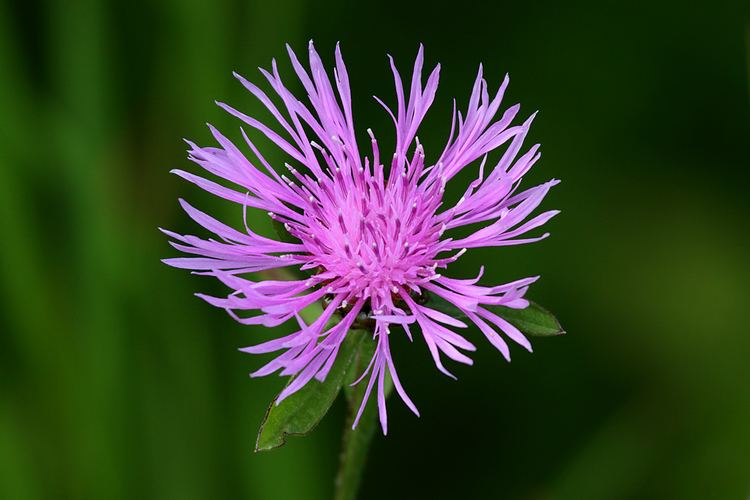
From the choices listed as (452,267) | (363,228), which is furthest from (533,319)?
(452,267)

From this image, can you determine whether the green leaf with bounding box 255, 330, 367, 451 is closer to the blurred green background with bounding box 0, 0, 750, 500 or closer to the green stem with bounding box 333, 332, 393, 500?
the green stem with bounding box 333, 332, 393, 500

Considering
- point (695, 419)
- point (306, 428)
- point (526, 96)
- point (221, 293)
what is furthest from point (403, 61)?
point (306, 428)

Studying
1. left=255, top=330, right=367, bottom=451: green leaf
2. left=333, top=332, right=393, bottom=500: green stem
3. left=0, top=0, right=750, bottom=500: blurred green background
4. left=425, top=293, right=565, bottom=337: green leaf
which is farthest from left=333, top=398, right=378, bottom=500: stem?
left=0, top=0, right=750, bottom=500: blurred green background

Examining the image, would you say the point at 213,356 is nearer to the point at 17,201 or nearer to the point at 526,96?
the point at 17,201

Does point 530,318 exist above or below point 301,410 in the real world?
above

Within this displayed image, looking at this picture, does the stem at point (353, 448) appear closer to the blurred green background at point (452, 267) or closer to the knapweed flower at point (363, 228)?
the knapweed flower at point (363, 228)

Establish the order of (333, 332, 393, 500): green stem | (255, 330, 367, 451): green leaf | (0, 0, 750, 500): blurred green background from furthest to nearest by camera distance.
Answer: (0, 0, 750, 500): blurred green background < (333, 332, 393, 500): green stem < (255, 330, 367, 451): green leaf

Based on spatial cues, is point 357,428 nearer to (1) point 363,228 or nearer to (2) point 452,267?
(1) point 363,228

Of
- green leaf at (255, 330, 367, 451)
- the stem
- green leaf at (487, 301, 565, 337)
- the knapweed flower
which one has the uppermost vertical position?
the knapweed flower
